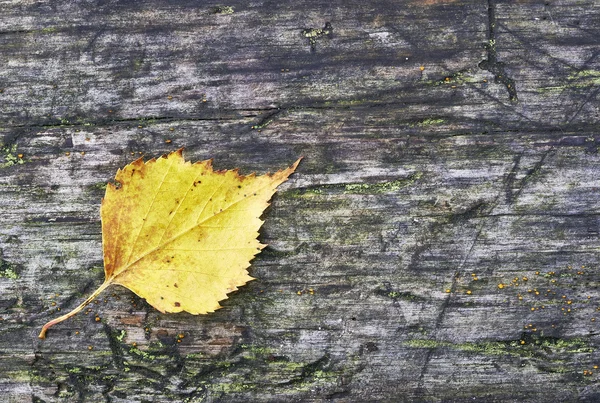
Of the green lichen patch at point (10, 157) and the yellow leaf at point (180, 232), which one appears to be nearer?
the yellow leaf at point (180, 232)

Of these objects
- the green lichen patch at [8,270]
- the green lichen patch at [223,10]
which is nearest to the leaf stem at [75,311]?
the green lichen patch at [8,270]

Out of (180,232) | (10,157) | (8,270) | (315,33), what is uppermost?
(315,33)

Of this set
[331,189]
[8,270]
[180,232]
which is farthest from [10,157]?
[331,189]

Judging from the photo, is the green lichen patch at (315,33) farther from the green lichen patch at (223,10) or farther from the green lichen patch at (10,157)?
the green lichen patch at (10,157)

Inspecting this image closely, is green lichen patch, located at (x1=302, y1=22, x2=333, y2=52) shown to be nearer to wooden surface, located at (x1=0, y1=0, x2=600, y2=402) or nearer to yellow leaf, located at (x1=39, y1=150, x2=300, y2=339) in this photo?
wooden surface, located at (x1=0, y1=0, x2=600, y2=402)

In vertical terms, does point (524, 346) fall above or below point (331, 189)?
below

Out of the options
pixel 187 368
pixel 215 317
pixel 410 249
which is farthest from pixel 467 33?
pixel 187 368

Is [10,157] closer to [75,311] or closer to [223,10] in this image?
[75,311]
